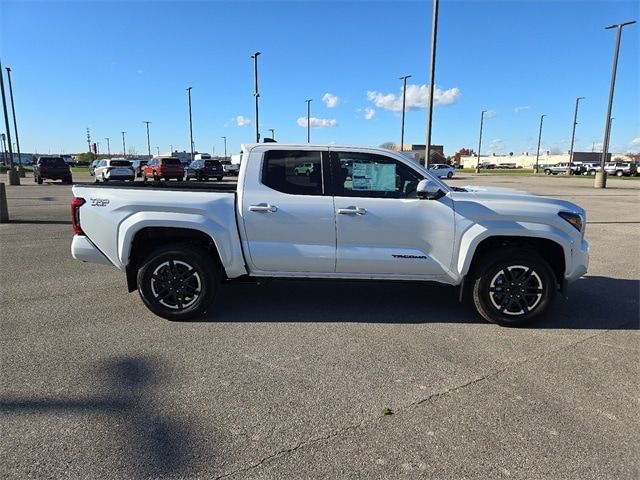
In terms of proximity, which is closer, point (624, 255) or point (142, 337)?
point (142, 337)

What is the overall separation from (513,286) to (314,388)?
8.35 feet

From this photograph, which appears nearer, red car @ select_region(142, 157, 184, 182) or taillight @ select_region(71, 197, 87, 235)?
taillight @ select_region(71, 197, 87, 235)

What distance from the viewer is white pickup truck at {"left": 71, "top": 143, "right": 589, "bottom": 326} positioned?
4.82 metres

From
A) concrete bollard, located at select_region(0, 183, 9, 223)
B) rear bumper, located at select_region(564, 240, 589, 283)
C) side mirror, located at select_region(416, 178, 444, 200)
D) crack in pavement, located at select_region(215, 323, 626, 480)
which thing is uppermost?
side mirror, located at select_region(416, 178, 444, 200)

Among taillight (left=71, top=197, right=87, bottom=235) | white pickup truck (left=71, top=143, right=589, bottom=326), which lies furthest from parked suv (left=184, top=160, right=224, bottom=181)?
white pickup truck (left=71, top=143, right=589, bottom=326)

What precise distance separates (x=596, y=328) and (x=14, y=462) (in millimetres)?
5188

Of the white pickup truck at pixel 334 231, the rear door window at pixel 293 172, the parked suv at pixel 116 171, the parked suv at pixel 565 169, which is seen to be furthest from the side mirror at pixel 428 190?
the parked suv at pixel 565 169

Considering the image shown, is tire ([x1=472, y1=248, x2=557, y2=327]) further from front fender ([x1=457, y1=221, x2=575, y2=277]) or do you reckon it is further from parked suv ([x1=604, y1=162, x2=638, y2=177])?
parked suv ([x1=604, y1=162, x2=638, y2=177])

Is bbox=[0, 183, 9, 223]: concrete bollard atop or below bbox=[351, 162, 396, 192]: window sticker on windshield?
below

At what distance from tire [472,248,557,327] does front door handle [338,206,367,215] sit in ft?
4.54

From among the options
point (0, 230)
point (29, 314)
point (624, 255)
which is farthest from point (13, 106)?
point (624, 255)

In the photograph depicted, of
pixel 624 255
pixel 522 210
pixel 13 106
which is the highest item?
pixel 13 106

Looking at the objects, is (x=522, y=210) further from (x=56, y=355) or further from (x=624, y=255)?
(x=624, y=255)

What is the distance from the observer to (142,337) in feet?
14.7
